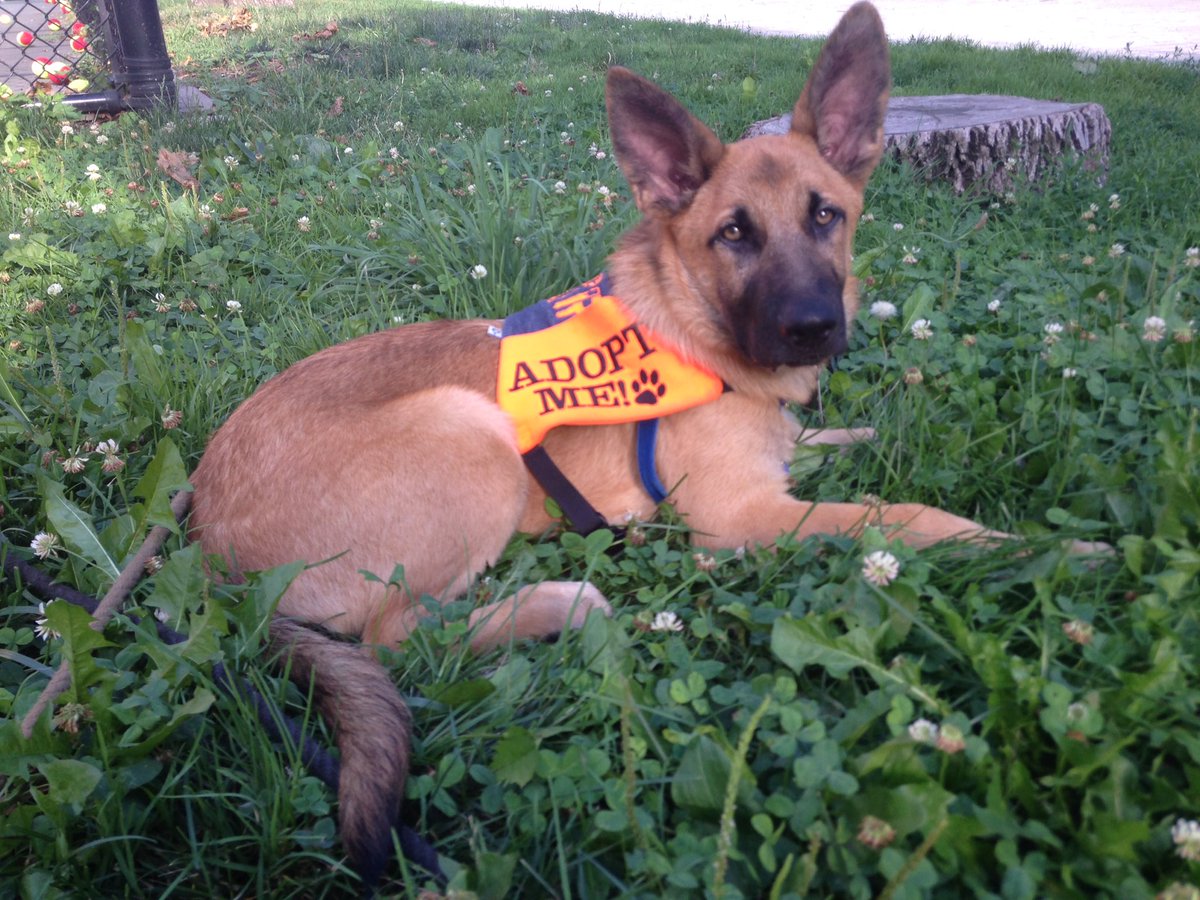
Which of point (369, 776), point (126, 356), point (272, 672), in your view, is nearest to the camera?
point (369, 776)

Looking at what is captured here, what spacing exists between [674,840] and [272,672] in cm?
111

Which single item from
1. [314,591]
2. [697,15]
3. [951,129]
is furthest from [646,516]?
[697,15]

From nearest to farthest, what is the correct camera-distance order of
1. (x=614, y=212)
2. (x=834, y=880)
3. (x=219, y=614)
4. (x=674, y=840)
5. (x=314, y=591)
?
(x=834, y=880), (x=674, y=840), (x=219, y=614), (x=314, y=591), (x=614, y=212)

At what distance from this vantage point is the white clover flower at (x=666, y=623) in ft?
6.46

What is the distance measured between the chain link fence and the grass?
265 cm

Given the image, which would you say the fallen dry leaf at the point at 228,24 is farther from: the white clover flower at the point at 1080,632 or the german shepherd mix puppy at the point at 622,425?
the white clover flower at the point at 1080,632

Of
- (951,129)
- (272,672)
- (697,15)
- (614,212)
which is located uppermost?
(697,15)

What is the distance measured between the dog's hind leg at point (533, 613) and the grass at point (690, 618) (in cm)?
8

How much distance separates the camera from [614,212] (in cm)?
446

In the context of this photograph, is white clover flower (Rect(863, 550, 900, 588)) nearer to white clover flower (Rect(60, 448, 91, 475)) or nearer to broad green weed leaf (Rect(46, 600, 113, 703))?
broad green weed leaf (Rect(46, 600, 113, 703))

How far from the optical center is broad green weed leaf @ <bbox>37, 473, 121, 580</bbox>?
7.24ft

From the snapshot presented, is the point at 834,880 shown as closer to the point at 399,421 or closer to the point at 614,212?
the point at 399,421

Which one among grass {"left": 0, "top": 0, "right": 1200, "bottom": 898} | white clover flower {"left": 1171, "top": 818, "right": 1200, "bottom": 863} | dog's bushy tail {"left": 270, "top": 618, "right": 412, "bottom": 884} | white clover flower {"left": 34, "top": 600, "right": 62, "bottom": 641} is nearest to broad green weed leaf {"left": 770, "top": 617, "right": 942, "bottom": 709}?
grass {"left": 0, "top": 0, "right": 1200, "bottom": 898}

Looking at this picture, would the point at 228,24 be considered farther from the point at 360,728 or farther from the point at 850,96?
the point at 360,728
